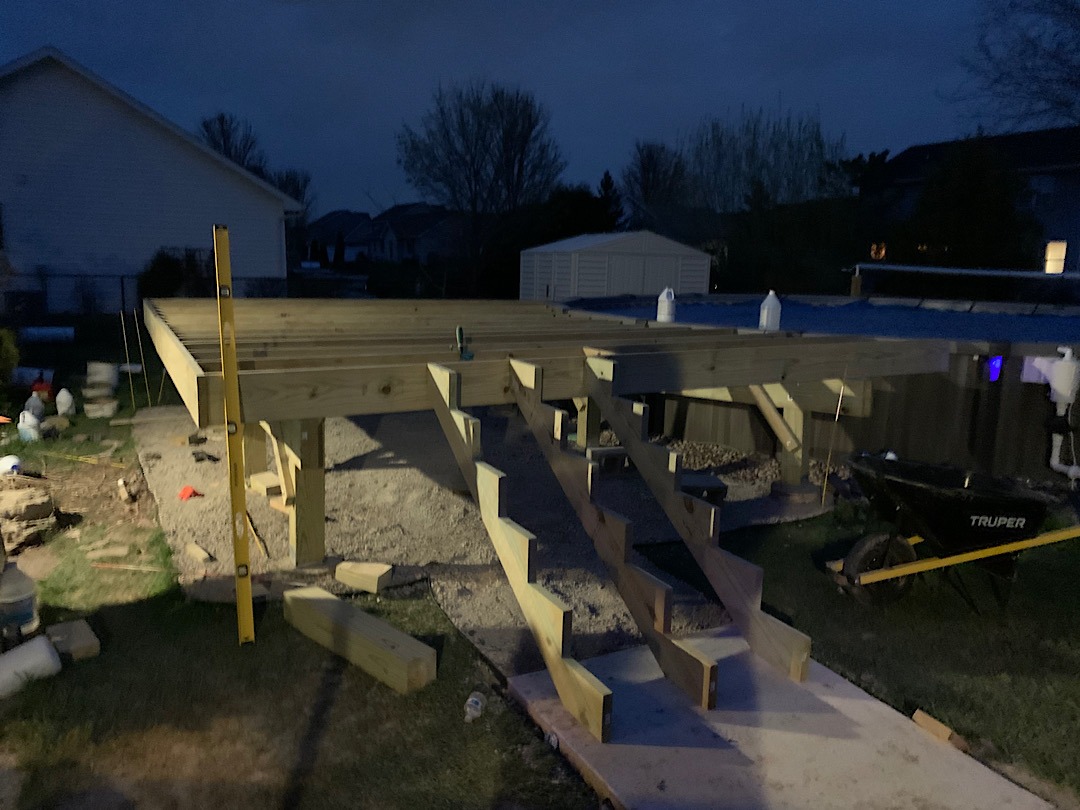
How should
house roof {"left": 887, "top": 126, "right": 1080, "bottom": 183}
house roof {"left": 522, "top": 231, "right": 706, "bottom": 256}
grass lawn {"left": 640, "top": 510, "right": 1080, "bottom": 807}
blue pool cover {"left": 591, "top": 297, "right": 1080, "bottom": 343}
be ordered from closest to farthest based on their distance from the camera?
grass lawn {"left": 640, "top": 510, "right": 1080, "bottom": 807}, blue pool cover {"left": 591, "top": 297, "right": 1080, "bottom": 343}, house roof {"left": 522, "top": 231, "right": 706, "bottom": 256}, house roof {"left": 887, "top": 126, "right": 1080, "bottom": 183}

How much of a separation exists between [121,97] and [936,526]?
1835cm

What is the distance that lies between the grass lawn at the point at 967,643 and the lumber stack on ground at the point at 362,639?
2148mm

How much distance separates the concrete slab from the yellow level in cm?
149

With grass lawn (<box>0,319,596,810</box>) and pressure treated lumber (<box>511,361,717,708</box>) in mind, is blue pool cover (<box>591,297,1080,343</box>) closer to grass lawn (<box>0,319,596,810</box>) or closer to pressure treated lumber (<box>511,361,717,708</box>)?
pressure treated lumber (<box>511,361,717,708</box>)

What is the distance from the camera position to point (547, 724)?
10.6 feet

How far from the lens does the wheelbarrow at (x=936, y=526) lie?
4027mm

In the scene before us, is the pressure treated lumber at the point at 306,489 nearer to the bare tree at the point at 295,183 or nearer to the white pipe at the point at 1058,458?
the white pipe at the point at 1058,458

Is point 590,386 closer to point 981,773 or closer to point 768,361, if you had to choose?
point 768,361

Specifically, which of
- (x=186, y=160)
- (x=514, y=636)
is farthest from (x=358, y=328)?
(x=186, y=160)

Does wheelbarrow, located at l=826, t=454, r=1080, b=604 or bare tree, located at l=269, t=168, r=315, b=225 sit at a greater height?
bare tree, located at l=269, t=168, r=315, b=225

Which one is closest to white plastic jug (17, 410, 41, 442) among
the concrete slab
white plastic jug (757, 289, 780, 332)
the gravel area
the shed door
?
the gravel area

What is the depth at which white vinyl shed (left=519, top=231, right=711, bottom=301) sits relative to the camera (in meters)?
18.5

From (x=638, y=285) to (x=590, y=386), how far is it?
15080 mm

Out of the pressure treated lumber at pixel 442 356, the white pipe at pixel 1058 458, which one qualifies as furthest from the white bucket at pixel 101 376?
the white pipe at pixel 1058 458
